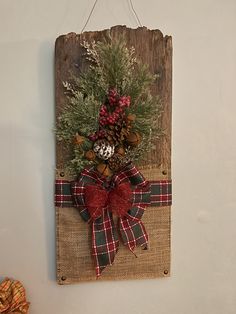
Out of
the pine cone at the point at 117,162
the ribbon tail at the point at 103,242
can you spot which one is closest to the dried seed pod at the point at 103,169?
the pine cone at the point at 117,162

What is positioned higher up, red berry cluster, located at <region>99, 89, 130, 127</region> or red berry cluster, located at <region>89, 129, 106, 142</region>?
red berry cluster, located at <region>99, 89, 130, 127</region>

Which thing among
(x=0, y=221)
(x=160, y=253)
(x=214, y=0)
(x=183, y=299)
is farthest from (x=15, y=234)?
(x=214, y=0)

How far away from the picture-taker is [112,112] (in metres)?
0.96

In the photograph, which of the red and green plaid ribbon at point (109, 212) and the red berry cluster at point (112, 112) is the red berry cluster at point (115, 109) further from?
the red and green plaid ribbon at point (109, 212)

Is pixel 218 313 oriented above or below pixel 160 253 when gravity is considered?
below

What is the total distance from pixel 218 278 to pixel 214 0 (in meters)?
0.93

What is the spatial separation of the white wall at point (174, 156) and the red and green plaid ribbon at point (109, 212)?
9cm

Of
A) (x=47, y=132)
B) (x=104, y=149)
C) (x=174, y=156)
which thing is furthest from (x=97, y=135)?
(x=174, y=156)

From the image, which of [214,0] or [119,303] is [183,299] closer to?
[119,303]

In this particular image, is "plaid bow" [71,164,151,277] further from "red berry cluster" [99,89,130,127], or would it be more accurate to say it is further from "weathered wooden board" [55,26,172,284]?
"red berry cluster" [99,89,130,127]

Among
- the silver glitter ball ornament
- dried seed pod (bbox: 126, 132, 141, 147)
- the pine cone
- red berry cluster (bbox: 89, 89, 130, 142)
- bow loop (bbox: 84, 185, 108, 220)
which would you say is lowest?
bow loop (bbox: 84, 185, 108, 220)

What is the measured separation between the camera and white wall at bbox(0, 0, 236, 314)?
1007mm

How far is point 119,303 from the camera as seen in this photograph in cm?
108

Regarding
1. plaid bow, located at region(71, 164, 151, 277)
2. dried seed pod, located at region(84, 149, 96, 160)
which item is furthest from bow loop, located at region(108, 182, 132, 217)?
dried seed pod, located at region(84, 149, 96, 160)
